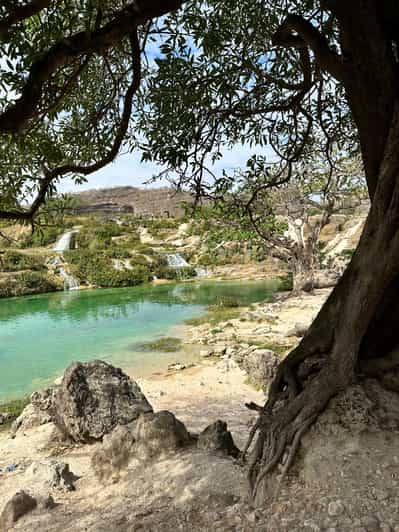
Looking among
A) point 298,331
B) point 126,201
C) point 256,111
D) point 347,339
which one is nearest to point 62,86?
point 256,111

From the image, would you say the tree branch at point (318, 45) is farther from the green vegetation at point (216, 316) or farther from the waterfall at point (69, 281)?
the waterfall at point (69, 281)

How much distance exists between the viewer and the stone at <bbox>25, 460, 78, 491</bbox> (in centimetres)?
402

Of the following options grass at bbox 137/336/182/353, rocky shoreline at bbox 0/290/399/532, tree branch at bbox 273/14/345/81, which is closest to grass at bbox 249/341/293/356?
grass at bbox 137/336/182/353

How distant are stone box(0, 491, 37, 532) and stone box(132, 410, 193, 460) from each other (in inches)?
38.4

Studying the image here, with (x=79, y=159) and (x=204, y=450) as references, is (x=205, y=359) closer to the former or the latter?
(x=204, y=450)

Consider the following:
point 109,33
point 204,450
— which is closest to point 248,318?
point 204,450

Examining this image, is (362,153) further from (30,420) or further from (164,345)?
(164,345)

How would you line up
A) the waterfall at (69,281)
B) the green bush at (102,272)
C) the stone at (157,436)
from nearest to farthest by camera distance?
the stone at (157,436) < the waterfall at (69,281) < the green bush at (102,272)

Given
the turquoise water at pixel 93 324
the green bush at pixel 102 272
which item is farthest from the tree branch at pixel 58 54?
the green bush at pixel 102 272

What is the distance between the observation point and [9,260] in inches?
1159

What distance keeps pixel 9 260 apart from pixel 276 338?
24.2 meters

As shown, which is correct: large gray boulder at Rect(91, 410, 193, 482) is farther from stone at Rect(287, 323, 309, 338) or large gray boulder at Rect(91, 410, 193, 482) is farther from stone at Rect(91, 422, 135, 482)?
stone at Rect(287, 323, 309, 338)

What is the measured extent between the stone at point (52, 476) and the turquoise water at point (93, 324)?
4932mm

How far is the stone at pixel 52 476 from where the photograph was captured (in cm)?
402
